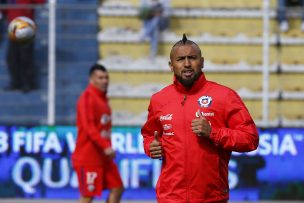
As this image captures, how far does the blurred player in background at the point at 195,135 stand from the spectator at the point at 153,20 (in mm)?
8279

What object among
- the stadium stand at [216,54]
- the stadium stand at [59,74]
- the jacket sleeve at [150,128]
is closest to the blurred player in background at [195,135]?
the jacket sleeve at [150,128]

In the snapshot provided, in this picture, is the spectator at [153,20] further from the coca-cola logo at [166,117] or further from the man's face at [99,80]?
the coca-cola logo at [166,117]

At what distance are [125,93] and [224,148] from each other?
826 cm

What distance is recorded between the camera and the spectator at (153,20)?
14.1 metres

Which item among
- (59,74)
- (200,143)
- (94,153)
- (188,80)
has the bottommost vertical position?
(94,153)

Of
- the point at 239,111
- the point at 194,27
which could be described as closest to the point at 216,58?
the point at 194,27

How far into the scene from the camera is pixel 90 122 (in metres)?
10.2

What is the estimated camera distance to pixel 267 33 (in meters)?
13.8

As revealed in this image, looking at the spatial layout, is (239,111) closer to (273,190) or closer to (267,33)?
(273,190)

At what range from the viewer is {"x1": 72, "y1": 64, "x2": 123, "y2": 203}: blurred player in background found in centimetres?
1011

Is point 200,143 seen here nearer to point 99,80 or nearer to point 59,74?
point 99,80

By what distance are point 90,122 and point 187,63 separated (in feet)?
15.2

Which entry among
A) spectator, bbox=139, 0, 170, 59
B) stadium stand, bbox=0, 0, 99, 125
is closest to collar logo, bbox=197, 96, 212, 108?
stadium stand, bbox=0, 0, 99, 125

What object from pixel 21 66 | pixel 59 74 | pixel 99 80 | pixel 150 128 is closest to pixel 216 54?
pixel 59 74
